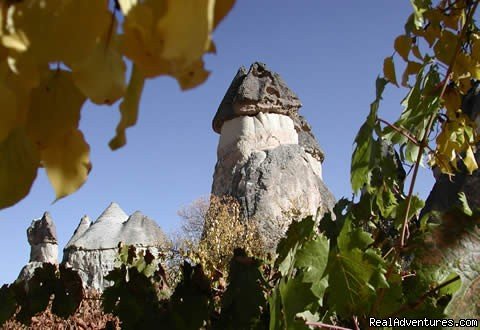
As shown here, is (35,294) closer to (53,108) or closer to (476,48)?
(53,108)

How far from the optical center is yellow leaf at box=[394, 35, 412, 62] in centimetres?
110

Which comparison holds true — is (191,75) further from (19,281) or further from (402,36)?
(19,281)

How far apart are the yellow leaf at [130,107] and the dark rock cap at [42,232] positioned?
14.3 meters

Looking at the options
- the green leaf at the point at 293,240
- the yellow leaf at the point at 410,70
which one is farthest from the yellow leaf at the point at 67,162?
the yellow leaf at the point at 410,70

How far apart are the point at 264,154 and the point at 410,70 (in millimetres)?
12444

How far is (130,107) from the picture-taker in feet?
0.66

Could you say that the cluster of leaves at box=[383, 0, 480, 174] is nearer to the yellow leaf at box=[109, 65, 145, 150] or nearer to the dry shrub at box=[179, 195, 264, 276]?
the yellow leaf at box=[109, 65, 145, 150]

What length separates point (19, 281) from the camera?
121cm

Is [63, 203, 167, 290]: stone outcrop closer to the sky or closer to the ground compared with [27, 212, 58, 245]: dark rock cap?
closer to the ground

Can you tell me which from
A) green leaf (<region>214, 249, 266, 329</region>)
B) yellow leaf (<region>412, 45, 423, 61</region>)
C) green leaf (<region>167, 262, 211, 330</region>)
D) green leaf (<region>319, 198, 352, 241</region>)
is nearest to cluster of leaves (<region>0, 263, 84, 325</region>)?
green leaf (<region>167, 262, 211, 330</region>)

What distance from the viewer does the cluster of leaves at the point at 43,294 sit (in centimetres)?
110

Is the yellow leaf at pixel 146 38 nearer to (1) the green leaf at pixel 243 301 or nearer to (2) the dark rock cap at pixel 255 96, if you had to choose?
(1) the green leaf at pixel 243 301

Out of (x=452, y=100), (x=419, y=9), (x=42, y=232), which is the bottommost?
(x=452, y=100)

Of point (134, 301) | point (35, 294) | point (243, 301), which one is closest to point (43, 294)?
point (35, 294)
